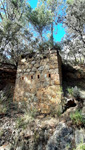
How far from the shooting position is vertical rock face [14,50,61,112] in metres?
3.90

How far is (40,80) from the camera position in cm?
423

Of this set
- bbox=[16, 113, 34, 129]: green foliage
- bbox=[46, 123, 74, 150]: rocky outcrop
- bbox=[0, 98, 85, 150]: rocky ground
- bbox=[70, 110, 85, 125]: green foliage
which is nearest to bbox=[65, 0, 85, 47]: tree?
bbox=[70, 110, 85, 125]: green foliage

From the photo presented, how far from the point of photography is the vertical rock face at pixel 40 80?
390 centimetres

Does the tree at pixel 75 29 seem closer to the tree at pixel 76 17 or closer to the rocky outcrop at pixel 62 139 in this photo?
the tree at pixel 76 17

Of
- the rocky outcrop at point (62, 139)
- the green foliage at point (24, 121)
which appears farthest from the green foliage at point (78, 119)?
the green foliage at point (24, 121)

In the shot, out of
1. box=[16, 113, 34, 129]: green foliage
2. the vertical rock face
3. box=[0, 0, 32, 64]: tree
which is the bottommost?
box=[16, 113, 34, 129]: green foliage

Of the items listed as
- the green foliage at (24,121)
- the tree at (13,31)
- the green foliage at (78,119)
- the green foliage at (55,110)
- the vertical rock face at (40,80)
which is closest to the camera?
the green foliage at (78,119)

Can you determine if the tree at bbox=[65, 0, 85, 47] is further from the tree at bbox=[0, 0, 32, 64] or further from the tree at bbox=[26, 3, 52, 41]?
the tree at bbox=[0, 0, 32, 64]

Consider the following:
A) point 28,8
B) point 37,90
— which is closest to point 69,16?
point 28,8

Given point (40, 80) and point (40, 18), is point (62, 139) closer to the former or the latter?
point (40, 80)

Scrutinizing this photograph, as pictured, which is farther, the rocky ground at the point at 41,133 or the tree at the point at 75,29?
the tree at the point at 75,29

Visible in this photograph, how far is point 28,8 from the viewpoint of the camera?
6.86 metres

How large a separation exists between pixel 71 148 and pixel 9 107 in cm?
265

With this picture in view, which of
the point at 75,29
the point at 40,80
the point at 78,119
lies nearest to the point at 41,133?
the point at 78,119
